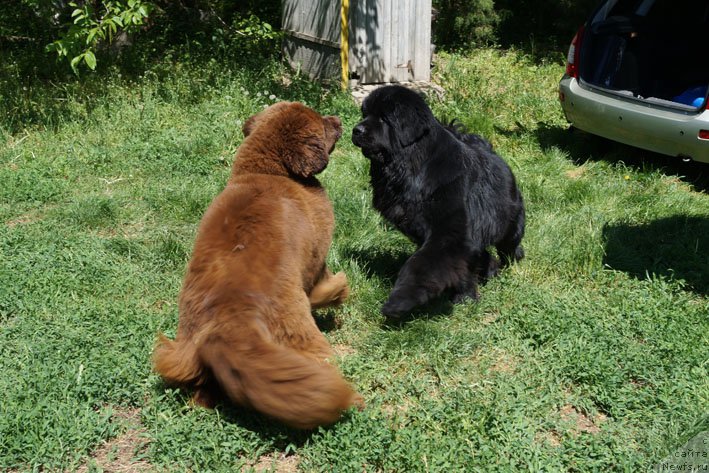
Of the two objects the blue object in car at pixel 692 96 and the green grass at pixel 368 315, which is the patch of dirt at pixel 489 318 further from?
the blue object in car at pixel 692 96

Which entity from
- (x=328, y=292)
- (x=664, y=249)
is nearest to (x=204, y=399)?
(x=328, y=292)

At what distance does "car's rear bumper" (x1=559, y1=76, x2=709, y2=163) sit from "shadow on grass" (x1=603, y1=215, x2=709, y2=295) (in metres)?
0.80

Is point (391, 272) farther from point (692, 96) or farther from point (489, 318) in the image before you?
point (692, 96)

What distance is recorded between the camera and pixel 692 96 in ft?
22.7

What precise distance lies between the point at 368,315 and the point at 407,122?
1.34 metres

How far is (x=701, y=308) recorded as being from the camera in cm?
461

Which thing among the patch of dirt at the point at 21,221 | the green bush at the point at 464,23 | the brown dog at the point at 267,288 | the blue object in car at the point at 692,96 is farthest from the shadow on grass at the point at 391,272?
the green bush at the point at 464,23

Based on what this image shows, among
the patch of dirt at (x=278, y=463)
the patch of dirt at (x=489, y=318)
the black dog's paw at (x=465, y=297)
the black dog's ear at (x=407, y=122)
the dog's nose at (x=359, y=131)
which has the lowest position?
the patch of dirt at (x=489, y=318)

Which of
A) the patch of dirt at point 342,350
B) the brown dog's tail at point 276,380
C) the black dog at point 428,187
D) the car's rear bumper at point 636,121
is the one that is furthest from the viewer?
the car's rear bumper at point 636,121

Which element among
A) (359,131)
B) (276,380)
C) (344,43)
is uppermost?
(359,131)

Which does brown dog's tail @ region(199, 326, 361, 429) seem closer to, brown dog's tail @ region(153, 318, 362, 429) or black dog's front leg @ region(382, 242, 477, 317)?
brown dog's tail @ region(153, 318, 362, 429)

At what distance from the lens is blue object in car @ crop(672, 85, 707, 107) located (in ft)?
22.4

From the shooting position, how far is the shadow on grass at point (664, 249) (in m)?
5.14

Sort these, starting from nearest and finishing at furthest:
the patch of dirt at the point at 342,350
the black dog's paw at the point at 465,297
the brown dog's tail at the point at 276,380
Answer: the brown dog's tail at the point at 276,380 < the patch of dirt at the point at 342,350 < the black dog's paw at the point at 465,297
